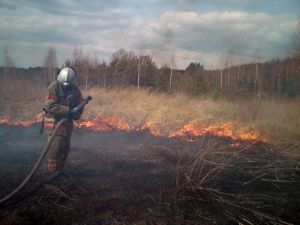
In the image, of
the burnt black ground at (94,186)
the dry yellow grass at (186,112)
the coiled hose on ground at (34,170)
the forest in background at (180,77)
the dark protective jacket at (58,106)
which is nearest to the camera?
the burnt black ground at (94,186)

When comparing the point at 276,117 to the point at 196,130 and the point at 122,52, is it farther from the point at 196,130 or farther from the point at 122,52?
the point at 122,52

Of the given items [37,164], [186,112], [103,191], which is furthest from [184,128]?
[37,164]

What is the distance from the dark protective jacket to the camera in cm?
567

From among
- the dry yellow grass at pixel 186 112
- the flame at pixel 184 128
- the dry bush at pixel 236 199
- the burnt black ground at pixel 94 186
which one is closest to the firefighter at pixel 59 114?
the burnt black ground at pixel 94 186

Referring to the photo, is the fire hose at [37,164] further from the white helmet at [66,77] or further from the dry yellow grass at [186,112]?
the dry yellow grass at [186,112]

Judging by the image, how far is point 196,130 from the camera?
12.6m

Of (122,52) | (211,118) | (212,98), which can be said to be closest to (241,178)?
(211,118)

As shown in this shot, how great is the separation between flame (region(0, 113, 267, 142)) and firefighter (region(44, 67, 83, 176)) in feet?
19.3

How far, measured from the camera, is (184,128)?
42.2 ft

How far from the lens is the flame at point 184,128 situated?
11.8 metres

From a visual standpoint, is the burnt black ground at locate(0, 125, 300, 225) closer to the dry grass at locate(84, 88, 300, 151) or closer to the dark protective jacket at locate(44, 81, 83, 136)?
the dark protective jacket at locate(44, 81, 83, 136)

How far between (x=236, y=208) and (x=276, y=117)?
31.1 feet

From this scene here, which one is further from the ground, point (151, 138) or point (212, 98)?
point (212, 98)

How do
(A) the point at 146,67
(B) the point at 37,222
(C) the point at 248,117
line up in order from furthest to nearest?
(A) the point at 146,67
(C) the point at 248,117
(B) the point at 37,222
